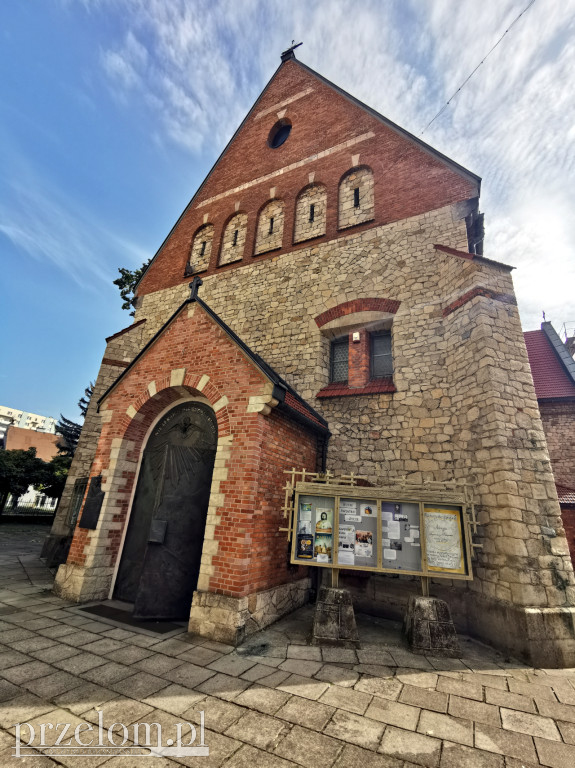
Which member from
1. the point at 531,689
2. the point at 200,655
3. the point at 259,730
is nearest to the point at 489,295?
the point at 531,689

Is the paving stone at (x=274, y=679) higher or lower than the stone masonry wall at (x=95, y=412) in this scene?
lower

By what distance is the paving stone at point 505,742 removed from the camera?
2597 millimetres

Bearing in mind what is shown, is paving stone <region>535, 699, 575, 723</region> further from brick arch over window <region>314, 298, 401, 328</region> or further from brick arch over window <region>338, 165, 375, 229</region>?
brick arch over window <region>338, 165, 375, 229</region>

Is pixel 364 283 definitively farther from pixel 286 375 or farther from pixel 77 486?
pixel 77 486

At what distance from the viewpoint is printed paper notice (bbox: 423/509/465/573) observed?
4.83m

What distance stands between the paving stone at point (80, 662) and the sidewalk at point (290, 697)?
20mm

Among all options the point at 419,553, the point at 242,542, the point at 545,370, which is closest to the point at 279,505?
the point at 242,542

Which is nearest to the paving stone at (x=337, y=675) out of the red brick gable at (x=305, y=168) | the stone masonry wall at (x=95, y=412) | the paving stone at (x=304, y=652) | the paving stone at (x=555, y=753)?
the paving stone at (x=304, y=652)

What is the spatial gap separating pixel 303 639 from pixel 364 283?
753 centimetres

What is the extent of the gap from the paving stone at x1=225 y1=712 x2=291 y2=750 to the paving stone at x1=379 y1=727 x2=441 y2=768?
0.79 meters

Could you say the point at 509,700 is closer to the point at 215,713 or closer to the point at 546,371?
the point at 215,713

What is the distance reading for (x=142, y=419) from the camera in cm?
687

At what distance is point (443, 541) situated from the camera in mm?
4930

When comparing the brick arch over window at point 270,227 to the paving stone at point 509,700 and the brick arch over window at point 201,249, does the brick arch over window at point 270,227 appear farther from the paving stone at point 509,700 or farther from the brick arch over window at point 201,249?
the paving stone at point 509,700
